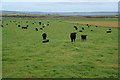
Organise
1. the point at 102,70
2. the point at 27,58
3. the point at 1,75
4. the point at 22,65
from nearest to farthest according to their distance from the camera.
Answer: the point at 1,75 → the point at 102,70 → the point at 22,65 → the point at 27,58

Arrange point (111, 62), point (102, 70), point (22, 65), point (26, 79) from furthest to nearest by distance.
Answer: point (111, 62) → point (22, 65) → point (102, 70) → point (26, 79)

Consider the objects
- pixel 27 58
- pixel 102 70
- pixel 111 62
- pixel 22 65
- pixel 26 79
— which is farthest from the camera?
pixel 27 58

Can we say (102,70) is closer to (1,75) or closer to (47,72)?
(47,72)

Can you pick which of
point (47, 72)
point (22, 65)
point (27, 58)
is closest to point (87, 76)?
point (47, 72)

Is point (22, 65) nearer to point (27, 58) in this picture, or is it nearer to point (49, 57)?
point (27, 58)

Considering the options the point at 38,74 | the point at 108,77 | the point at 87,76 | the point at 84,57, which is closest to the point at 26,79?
the point at 38,74

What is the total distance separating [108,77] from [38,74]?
4.05 meters

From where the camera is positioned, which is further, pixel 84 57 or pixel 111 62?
pixel 84 57

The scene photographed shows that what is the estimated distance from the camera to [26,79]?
10.5 metres

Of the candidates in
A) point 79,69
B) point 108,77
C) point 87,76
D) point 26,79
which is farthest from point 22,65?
point 108,77

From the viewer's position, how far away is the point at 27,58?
15703 millimetres

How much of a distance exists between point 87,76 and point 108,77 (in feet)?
3.89

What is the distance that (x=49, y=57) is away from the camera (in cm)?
1623

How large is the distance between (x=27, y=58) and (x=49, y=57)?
6.01 ft
